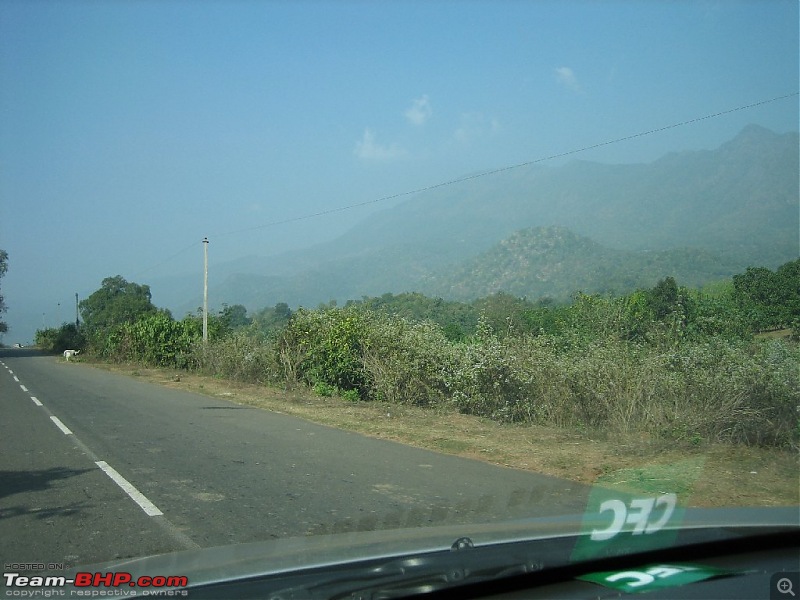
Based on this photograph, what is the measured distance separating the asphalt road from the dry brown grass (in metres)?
0.63

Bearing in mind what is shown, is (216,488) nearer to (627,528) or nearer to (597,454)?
(627,528)

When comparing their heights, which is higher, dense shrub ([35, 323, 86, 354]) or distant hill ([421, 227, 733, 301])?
distant hill ([421, 227, 733, 301])

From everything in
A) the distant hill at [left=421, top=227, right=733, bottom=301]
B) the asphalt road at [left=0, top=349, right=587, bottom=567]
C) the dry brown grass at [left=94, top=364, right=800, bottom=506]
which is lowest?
the dry brown grass at [left=94, top=364, right=800, bottom=506]

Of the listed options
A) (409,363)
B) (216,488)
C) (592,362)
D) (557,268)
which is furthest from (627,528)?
(557,268)

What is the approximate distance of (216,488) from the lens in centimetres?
787

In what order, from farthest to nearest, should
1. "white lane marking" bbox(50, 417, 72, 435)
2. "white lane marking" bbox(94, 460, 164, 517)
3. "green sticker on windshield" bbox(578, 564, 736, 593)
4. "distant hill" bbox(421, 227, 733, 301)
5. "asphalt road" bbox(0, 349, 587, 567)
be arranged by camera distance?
"distant hill" bbox(421, 227, 733, 301)
"white lane marking" bbox(50, 417, 72, 435)
"white lane marking" bbox(94, 460, 164, 517)
"asphalt road" bbox(0, 349, 587, 567)
"green sticker on windshield" bbox(578, 564, 736, 593)

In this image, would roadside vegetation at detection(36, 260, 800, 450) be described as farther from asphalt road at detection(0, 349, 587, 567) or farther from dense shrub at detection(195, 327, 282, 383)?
asphalt road at detection(0, 349, 587, 567)

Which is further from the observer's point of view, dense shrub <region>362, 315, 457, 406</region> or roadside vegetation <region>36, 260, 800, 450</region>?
dense shrub <region>362, 315, 457, 406</region>

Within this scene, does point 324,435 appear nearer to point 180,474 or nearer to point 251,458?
point 251,458

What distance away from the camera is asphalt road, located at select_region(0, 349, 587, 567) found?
6070mm

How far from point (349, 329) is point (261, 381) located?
574 centimetres

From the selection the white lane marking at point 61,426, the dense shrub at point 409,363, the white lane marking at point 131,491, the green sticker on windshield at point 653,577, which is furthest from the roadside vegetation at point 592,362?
the white lane marking at point 61,426

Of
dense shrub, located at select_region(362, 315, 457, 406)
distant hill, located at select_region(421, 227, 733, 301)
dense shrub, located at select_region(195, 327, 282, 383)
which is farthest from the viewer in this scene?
distant hill, located at select_region(421, 227, 733, 301)

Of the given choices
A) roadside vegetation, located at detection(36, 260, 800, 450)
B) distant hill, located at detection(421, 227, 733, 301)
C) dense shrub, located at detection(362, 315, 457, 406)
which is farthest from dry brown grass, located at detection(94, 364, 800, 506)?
distant hill, located at detection(421, 227, 733, 301)
